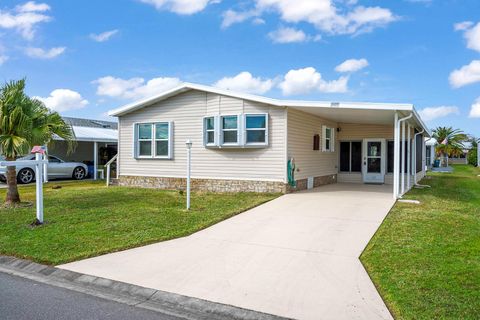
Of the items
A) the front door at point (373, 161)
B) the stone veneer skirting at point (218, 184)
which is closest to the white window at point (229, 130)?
the stone veneer skirting at point (218, 184)

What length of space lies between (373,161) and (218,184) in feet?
23.6

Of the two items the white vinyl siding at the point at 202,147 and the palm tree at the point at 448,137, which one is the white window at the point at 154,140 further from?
the palm tree at the point at 448,137

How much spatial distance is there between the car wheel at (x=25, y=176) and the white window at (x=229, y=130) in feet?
33.1

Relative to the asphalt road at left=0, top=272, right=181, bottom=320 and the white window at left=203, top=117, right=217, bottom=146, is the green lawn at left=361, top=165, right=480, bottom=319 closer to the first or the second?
the asphalt road at left=0, top=272, right=181, bottom=320

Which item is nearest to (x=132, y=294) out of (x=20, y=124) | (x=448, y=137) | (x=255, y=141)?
(x=20, y=124)

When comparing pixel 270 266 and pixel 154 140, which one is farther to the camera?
pixel 154 140

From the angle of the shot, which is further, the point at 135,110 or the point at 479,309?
the point at 135,110

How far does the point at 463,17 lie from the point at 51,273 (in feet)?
52.8

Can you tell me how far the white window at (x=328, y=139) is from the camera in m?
15.3

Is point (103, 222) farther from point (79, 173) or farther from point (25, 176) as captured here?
point (79, 173)

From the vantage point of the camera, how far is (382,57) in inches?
677

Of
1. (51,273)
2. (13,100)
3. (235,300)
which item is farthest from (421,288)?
(13,100)

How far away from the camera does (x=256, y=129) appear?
12.6 metres

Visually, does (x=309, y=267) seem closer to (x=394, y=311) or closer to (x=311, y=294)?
(x=311, y=294)
